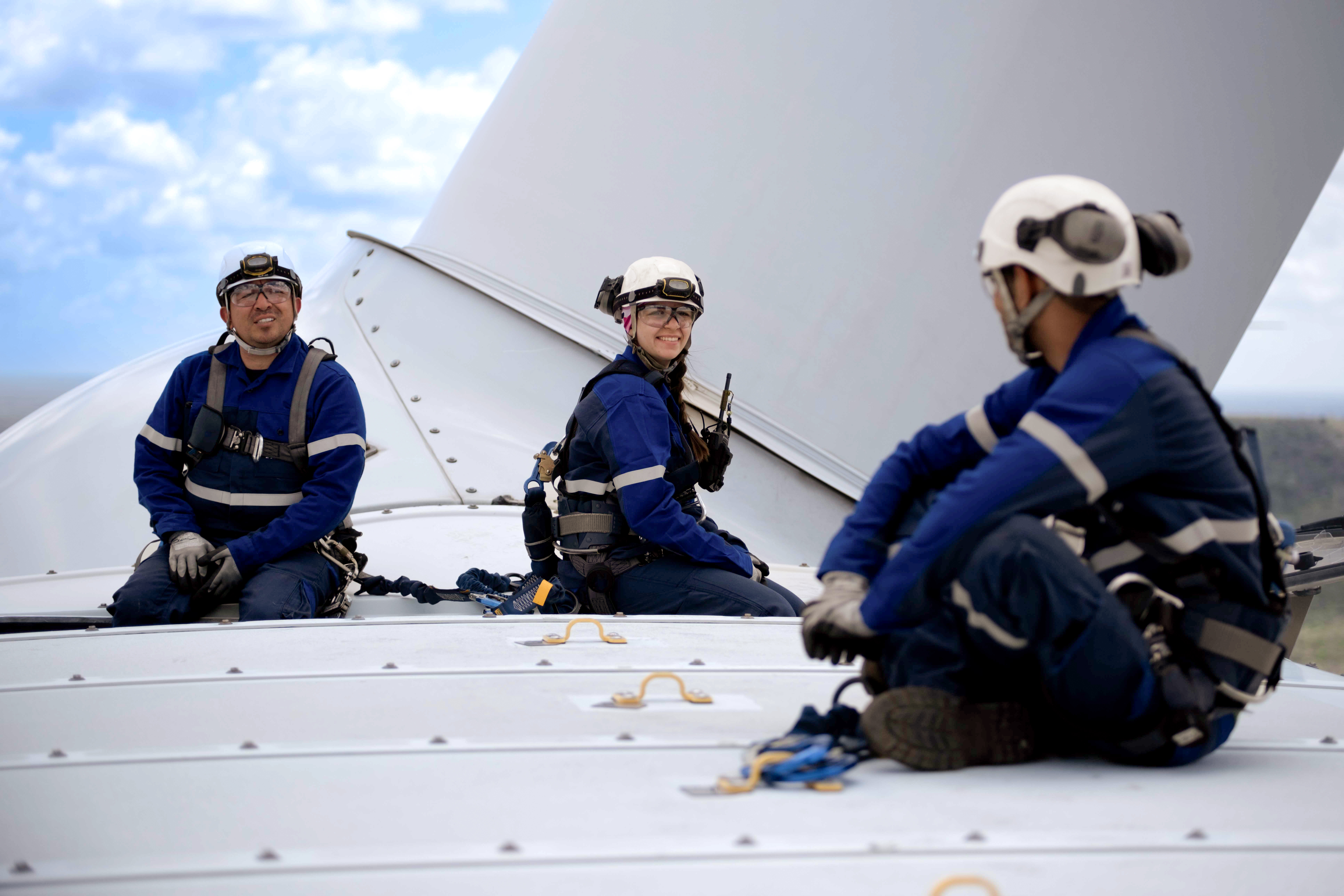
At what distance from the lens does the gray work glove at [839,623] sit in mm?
1941

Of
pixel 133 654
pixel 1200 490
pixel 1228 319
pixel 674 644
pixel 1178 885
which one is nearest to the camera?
pixel 1178 885

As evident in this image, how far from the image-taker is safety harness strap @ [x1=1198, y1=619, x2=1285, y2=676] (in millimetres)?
1905

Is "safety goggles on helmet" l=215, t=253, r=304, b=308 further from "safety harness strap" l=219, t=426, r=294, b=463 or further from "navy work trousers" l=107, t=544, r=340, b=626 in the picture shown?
"navy work trousers" l=107, t=544, r=340, b=626

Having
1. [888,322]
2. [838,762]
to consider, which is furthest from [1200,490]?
[888,322]

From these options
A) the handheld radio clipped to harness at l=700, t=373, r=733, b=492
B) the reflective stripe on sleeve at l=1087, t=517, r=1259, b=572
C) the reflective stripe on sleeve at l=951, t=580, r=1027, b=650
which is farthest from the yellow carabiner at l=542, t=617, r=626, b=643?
the reflective stripe on sleeve at l=1087, t=517, r=1259, b=572

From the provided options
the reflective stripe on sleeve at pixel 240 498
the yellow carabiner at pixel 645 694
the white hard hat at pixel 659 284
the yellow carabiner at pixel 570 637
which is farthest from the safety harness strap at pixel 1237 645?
the reflective stripe on sleeve at pixel 240 498

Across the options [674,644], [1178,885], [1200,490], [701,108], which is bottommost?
[1178,885]

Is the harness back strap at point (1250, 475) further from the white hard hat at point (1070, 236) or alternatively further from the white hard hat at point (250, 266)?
the white hard hat at point (250, 266)

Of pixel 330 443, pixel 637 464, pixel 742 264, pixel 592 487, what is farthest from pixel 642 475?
pixel 742 264

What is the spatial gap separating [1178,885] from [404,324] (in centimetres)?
506

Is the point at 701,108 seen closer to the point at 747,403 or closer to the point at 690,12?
the point at 690,12

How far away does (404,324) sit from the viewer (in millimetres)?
5969

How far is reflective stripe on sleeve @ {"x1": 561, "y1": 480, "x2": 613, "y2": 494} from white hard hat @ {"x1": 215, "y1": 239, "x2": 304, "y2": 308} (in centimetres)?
119

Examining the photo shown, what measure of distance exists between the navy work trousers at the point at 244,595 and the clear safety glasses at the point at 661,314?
4.53 ft
